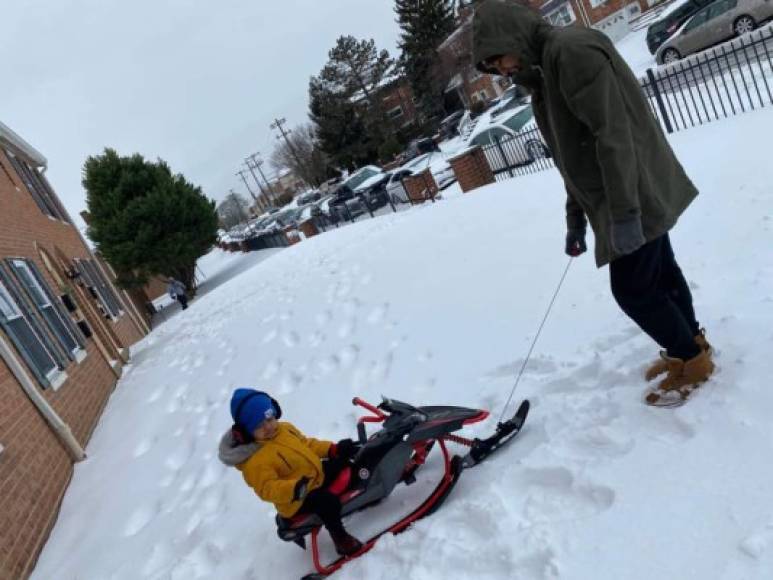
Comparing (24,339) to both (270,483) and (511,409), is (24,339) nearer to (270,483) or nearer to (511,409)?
(270,483)

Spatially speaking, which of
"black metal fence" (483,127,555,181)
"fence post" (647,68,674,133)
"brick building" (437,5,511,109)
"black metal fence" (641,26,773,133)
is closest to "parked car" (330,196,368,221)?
"black metal fence" (483,127,555,181)

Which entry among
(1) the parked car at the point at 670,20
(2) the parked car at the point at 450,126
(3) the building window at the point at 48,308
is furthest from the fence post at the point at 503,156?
(2) the parked car at the point at 450,126

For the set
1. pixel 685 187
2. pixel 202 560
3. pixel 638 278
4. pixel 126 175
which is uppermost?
pixel 126 175

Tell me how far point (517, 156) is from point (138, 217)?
16536mm

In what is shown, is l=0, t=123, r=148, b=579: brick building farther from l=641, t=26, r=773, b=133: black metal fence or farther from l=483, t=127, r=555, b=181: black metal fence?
l=483, t=127, r=555, b=181: black metal fence

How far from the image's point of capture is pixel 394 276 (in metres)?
7.29

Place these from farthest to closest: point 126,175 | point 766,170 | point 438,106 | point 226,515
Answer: point 438,106 < point 126,175 < point 766,170 < point 226,515

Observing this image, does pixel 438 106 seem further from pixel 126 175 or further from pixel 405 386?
pixel 405 386

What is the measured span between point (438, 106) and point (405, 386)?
44849 millimetres

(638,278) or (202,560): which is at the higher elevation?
(638,278)

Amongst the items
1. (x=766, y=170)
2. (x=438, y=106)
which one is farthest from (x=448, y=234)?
(x=438, y=106)

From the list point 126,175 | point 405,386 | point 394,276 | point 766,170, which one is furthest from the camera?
point 126,175

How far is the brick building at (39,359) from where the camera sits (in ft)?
15.4

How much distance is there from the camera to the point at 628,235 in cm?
229
